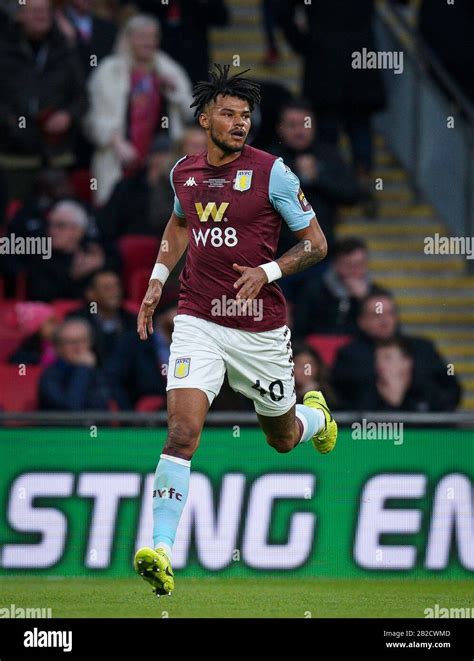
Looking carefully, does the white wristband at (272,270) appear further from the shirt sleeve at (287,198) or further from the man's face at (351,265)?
the man's face at (351,265)

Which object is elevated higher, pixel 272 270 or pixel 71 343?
pixel 272 270

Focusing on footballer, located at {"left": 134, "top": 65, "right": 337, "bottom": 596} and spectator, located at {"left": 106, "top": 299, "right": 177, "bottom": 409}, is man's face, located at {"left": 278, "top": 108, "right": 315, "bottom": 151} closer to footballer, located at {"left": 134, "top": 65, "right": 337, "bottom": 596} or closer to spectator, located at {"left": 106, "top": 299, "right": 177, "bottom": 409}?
spectator, located at {"left": 106, "top": 299, "right": 177, "bottom": 409}

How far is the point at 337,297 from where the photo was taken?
13133 millimetres

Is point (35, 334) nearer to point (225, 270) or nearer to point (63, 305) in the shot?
point (63, 305)

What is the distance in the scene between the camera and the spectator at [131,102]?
46.5 ft

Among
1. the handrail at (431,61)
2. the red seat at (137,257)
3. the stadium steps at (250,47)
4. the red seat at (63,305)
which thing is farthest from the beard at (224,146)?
the stadium steps at (250,47)

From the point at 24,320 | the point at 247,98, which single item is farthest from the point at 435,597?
the point at 24,320

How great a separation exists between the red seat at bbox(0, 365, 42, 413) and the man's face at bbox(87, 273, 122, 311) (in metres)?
0.67

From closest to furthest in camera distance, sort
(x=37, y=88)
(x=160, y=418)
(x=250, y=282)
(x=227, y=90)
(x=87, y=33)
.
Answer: (x=250, y=282) < (x=227, y=90) < (x=160, y=418) < (x=37, y=88) < (x=87, y=33)

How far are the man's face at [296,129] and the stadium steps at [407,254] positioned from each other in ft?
4.36

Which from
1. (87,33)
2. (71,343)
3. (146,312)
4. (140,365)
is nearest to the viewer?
(146,312)

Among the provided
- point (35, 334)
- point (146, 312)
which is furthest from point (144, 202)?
point (146, 312)

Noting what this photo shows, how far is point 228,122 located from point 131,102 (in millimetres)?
5658
